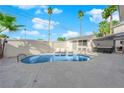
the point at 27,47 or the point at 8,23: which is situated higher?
the point at 8,23

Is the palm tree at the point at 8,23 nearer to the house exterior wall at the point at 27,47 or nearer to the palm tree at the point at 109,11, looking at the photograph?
the house exterior wall at the point at 27,47

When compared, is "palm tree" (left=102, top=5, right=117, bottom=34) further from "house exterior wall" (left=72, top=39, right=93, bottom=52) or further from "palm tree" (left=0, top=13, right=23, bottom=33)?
"palm tree" (left=0, top=13, right=23, bottom=33)

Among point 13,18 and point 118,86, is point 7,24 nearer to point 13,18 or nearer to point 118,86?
point 13,18

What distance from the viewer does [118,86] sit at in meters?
4.84

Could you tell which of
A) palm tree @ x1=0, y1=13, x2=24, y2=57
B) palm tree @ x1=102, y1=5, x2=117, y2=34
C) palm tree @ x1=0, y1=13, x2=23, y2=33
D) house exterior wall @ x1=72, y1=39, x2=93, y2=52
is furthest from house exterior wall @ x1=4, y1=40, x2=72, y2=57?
palm tree @ x1=102, y1=5, x2=117, y2=34

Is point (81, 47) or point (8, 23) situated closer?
point (8, 23)

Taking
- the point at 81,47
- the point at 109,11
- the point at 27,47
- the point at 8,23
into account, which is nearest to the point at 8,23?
the point at 8,23

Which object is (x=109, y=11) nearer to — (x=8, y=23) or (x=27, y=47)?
(x=27, y=47)

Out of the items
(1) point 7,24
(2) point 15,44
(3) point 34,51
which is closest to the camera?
(1) point 7,24

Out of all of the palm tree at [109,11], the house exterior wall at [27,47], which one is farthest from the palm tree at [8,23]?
the palm tree at [109,11]
